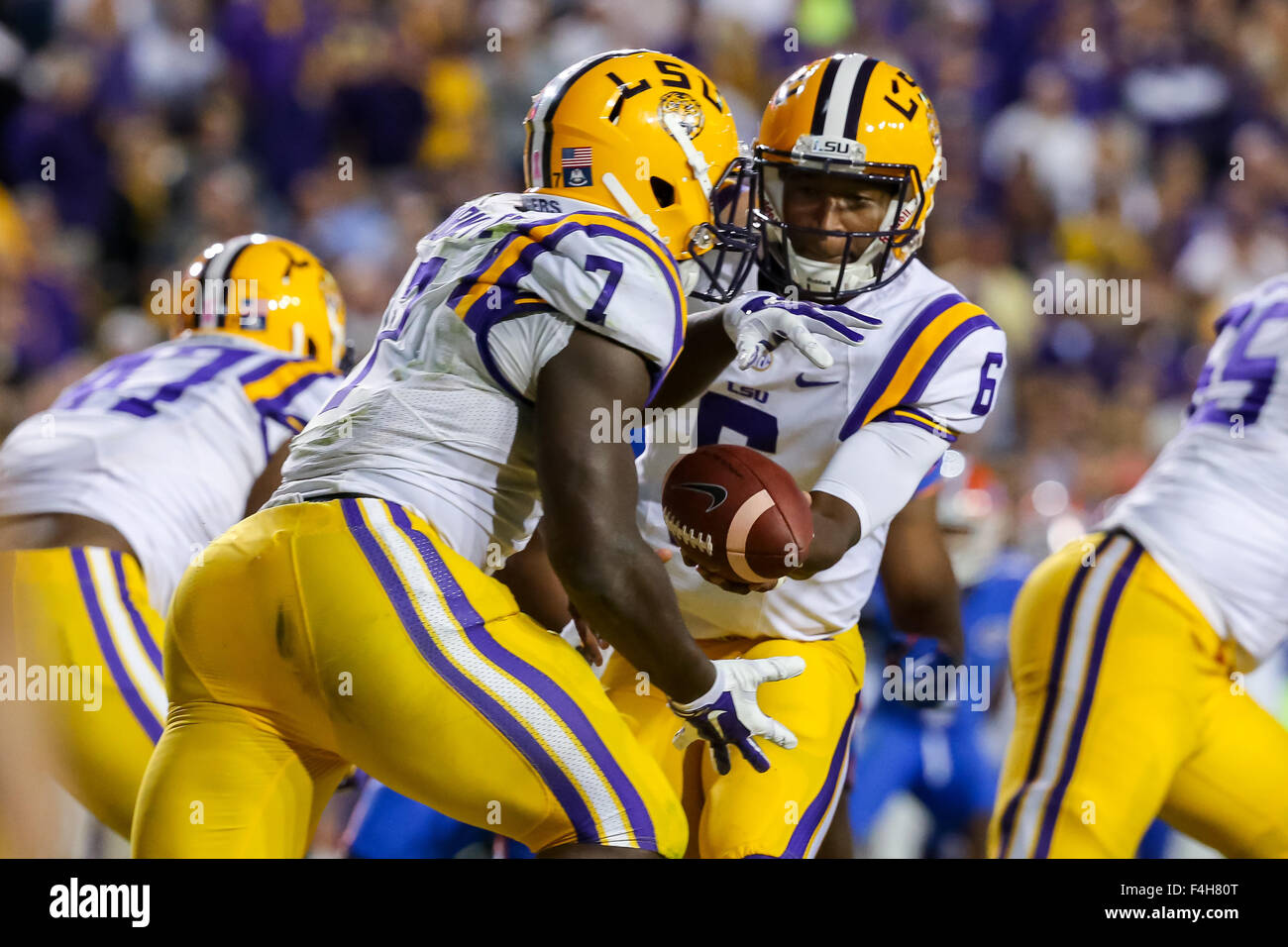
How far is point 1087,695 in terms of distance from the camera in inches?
129

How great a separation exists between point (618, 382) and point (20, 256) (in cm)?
568

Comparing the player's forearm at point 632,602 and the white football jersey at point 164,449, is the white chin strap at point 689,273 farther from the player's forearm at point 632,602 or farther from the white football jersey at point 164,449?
the white football jersey at point 164,449

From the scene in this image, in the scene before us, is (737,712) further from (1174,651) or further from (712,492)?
(1174,651)

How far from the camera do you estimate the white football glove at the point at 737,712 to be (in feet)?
8.12

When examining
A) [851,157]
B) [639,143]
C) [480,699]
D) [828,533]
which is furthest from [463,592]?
[851,157]

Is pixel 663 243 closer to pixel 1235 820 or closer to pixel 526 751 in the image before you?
pixel 526 751

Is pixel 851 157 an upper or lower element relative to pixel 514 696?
upper

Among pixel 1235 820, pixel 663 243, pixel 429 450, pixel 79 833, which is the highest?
pixel 663 243

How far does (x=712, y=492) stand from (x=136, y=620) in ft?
5.31

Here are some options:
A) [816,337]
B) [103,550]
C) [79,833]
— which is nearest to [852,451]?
[816,337]

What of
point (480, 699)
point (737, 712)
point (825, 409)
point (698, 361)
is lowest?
point (737, 712)

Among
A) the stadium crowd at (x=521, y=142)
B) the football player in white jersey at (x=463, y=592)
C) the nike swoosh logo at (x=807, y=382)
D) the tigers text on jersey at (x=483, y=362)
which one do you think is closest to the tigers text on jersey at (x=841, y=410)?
the nike swoosh logo at (x=807, y=382)

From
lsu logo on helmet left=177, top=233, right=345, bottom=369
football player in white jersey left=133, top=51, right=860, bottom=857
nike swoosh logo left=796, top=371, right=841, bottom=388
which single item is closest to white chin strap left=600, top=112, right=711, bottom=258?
football player in white jersey left=133, top=51, right=860, bottom=857
